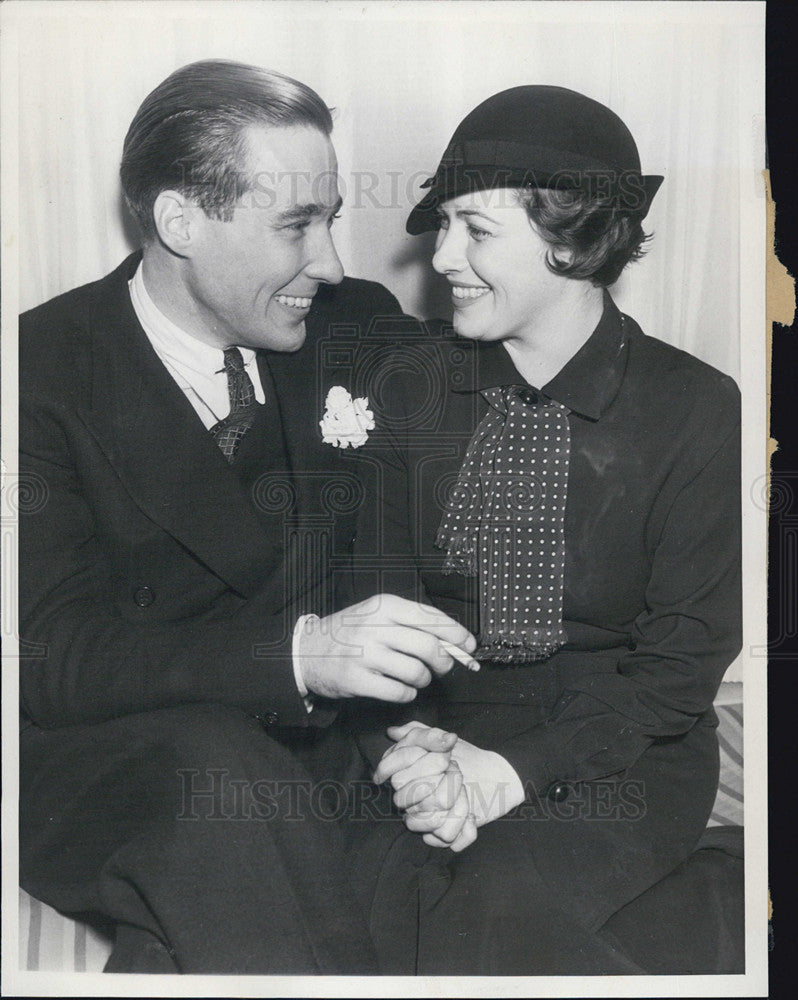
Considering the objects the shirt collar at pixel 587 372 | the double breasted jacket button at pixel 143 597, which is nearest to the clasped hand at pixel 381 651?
the double breasted jacket button at pixel 143 597

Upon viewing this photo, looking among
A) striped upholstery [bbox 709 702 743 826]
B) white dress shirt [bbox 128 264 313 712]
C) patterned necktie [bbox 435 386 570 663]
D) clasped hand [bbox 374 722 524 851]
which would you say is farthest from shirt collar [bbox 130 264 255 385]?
striped upholstery [bbox 709 702 743 826]

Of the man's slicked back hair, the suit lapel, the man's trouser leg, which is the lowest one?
the man's trouser leg

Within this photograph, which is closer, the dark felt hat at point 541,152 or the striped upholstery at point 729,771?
the dark felt hat at point 541,152

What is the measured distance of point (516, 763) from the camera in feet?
5.22

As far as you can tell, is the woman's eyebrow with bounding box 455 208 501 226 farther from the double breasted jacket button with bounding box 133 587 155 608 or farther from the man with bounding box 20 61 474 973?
the double breasted jacket button with bounding box 133 587 155 608

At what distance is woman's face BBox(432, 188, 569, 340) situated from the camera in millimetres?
1545

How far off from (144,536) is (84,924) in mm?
622

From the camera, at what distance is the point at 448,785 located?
1576 millimetres

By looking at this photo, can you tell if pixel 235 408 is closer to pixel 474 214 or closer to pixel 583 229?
pixel 474 214

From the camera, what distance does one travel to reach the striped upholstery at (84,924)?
1623 mm

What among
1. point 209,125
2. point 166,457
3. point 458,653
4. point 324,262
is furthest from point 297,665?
point 209,125

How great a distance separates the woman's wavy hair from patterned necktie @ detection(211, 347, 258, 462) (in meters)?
0.50

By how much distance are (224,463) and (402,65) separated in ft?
2.28

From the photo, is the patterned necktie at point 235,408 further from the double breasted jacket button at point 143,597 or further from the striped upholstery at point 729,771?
the striped upholstery at point 729,771
